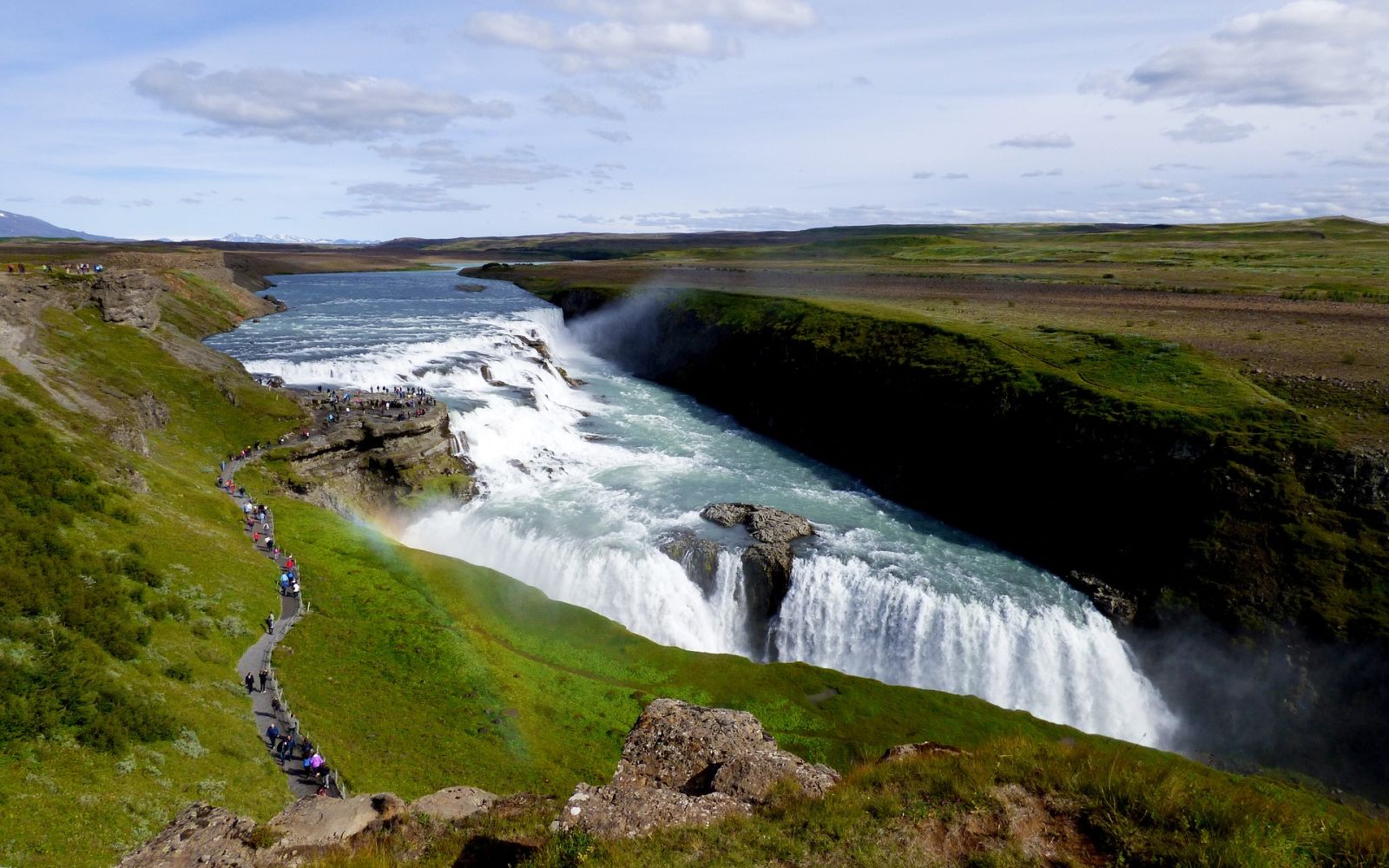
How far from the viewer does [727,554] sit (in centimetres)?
4122

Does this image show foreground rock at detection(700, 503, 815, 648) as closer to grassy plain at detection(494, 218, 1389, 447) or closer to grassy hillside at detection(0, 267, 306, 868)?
grassy hillside at detection(0, 267, 306, 868)

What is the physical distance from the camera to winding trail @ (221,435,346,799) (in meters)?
20.9

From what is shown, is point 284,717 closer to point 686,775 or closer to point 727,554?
point 686,775

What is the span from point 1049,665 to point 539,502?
35119 mm

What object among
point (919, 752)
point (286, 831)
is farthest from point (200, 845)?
point (919, 752)

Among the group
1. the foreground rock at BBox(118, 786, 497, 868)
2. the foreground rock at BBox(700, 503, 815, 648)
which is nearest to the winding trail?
the foreground rock at BBox(118, 786, 497, 868)

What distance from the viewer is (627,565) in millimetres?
41312

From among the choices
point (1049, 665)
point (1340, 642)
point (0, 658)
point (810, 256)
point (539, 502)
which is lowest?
point (1049, 665)

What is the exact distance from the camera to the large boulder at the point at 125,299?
5799 cm

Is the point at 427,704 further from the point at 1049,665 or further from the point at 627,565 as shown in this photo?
the point at 1049,665

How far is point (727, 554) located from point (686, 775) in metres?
28.9

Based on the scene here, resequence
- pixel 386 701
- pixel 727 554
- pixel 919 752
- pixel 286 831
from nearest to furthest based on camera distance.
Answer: pixel 286 831 < pixel 919 752 < pixel 386 701 < pixel 727 554

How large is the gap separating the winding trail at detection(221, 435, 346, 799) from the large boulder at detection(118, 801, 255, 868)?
769 cm

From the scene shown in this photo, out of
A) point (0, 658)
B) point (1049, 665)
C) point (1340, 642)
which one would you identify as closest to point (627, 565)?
point (1049, 665)
